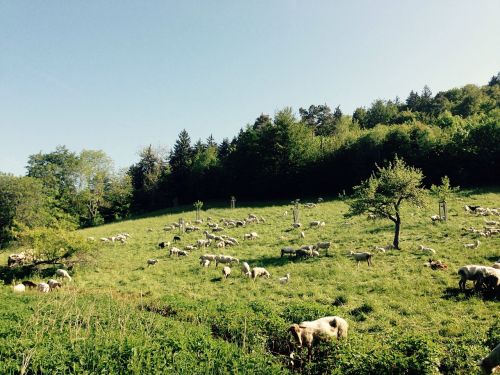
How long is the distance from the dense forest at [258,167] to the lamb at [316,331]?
28.4 m

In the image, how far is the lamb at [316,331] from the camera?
1098cm

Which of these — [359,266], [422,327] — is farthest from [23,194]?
[422,327]

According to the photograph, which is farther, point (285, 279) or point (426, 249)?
point (426, 249)

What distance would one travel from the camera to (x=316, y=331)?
36.7ft

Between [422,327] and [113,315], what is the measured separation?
12.2 m

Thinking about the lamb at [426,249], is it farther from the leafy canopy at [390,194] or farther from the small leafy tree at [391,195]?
the leafy canopy at [390,194]

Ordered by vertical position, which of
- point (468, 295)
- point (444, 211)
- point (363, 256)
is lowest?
point (468, 295)

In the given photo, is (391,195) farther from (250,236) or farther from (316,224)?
(250,236)

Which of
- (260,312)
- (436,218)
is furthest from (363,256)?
(436,218)

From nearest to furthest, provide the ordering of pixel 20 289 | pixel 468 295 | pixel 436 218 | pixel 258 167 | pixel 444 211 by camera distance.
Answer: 1. pixel 468 295
2. pixel 20 289
3. pixel 444 211
4. pixel 436 218
5. pixel 258 167

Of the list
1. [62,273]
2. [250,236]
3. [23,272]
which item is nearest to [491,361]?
[62,273]

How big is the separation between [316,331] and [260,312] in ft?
9.13

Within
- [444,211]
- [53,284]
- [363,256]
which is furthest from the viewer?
[444,211]

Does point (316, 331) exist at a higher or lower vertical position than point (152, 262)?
higher
